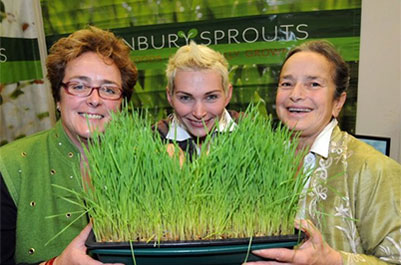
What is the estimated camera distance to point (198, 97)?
1479mm

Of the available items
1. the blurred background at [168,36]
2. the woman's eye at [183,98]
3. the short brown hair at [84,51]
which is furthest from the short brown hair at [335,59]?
the blurred background at [168,36]

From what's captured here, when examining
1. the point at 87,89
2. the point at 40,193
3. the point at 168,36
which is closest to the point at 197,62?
the point at 87,89

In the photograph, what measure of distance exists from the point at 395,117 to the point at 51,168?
234cm

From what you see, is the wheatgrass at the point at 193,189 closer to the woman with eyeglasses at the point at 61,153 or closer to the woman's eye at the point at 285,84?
the woman with eyeglasses at the point at 61,153

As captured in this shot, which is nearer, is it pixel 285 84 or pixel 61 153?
pixel 61 153

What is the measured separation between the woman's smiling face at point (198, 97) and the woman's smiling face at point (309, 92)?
364 millimetres

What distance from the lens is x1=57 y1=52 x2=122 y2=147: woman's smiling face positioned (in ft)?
3.64

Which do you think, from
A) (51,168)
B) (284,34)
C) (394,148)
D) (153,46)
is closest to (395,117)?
(394,148)

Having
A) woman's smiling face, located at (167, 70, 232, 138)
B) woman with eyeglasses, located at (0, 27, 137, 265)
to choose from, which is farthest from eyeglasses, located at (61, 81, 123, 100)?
woman's smiling face, located at (167, 70, 232, 138)

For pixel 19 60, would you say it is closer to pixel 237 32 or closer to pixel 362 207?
pixel 237 32

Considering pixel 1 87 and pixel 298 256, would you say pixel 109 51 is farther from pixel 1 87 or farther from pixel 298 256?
pixel 1 87

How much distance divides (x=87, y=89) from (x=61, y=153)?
0.77ft

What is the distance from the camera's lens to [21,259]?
101cm

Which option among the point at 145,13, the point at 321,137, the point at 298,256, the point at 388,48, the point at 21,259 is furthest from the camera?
the point at 145,13
